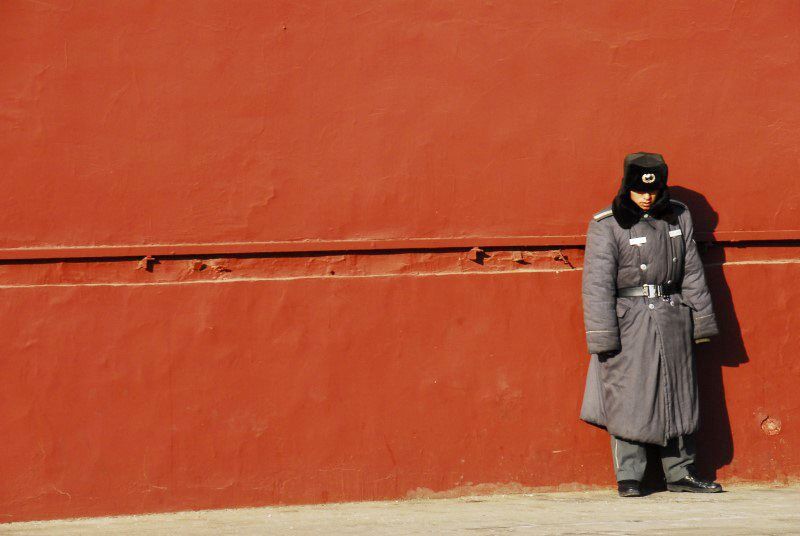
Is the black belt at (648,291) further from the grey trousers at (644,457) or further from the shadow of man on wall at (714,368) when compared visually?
the grey trousers at (644,457)

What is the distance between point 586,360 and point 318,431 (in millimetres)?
1533

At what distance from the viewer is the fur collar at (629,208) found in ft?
18.5

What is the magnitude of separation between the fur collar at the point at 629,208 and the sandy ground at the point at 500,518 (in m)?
1.50

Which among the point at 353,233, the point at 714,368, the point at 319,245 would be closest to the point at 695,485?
the point at 714,368

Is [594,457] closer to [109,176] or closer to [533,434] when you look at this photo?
[533,434]

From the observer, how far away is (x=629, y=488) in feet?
18.7

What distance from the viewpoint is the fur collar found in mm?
5633

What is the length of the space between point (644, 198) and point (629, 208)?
10cm

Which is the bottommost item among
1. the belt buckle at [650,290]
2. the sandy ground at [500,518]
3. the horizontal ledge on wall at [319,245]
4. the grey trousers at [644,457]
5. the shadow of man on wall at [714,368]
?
the sandy ground at [500,518]

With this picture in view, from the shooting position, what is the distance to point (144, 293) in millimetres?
5434

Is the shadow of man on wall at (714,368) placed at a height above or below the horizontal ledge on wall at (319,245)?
below

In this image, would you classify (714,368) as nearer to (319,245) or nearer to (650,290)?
(650,290)

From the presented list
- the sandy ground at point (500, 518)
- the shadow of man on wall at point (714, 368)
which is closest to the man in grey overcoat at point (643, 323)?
the shadow of man on wall at point (714, 368)

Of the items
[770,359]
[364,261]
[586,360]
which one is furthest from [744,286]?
[364,261]
